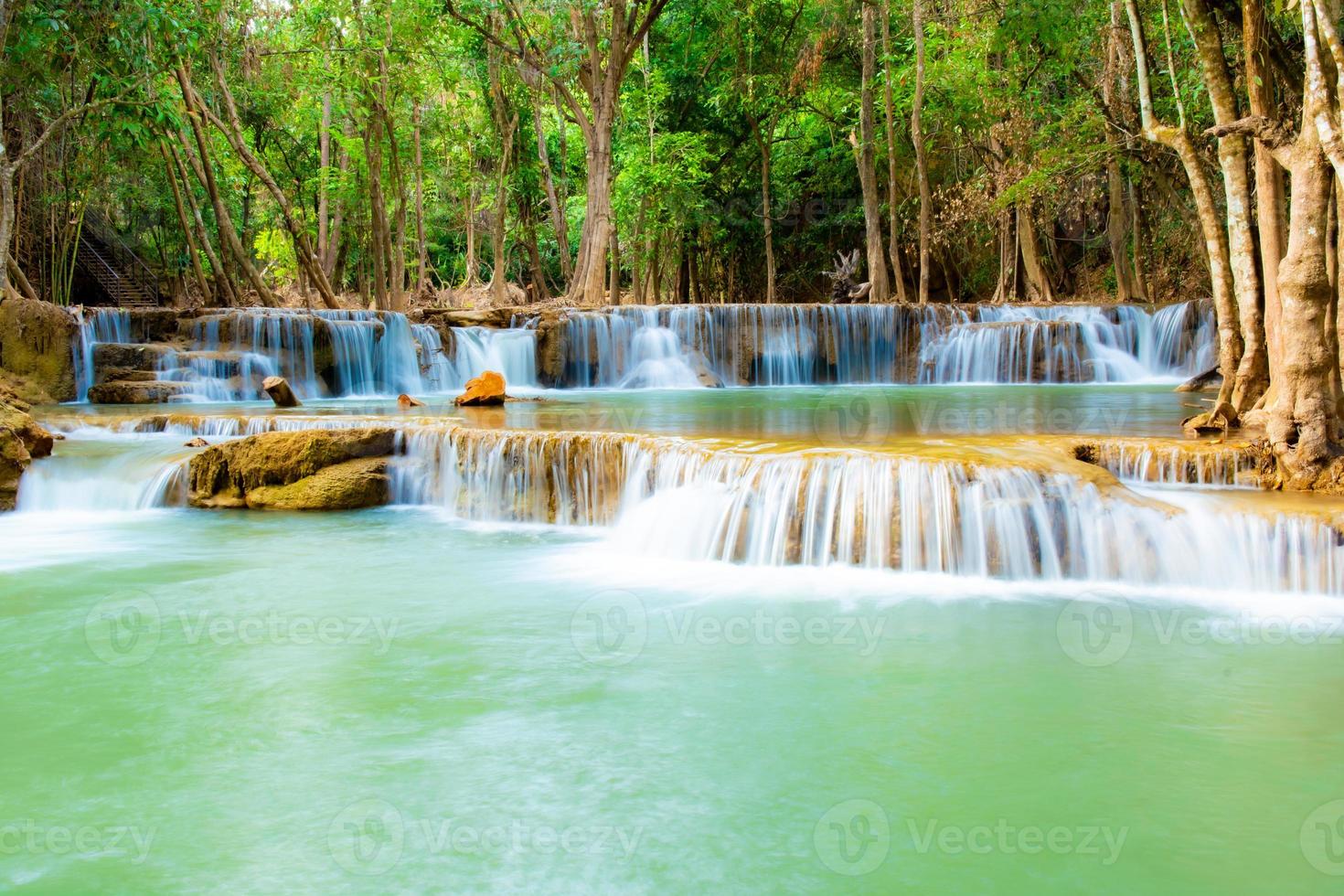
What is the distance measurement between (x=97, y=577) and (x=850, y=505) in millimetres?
5382

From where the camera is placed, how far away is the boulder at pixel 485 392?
550 inches

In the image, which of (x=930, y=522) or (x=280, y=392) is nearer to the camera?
(x=930, y=522)

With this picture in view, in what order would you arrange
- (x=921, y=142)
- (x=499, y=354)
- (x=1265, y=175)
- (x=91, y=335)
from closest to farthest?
1. (x=1265, y=175)
2. (x=91, y=335)
3. (x=499, y=354)
4. (x=921, y=142)

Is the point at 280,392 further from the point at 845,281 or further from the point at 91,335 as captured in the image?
the point at 845,281

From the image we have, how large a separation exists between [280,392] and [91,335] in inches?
154

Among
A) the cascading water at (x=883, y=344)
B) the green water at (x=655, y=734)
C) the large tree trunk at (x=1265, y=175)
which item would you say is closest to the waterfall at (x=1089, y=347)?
the cascading water at (x=883, y=344)

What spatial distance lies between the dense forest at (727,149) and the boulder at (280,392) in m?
3.66

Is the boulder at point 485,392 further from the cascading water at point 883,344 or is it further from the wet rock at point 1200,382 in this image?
the wet rock at point 1200,382

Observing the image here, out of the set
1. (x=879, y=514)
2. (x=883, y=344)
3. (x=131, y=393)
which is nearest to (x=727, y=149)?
(x=883, y=344)

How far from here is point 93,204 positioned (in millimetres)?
23391

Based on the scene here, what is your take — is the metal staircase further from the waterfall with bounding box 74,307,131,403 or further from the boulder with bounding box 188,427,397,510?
the boulder with bounding box 188,427,397,510

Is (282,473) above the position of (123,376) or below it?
below

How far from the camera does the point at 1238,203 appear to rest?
909 cm

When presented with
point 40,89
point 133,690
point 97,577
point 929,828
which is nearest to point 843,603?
point 929,828
